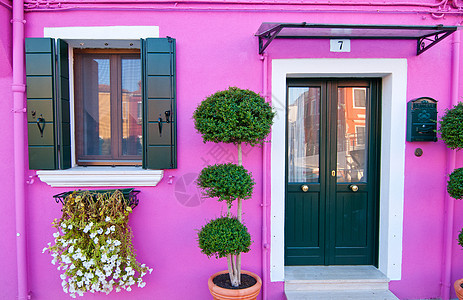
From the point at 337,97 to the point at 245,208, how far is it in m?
1.91

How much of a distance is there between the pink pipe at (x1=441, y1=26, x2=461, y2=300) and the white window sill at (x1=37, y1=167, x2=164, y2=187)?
353 cm

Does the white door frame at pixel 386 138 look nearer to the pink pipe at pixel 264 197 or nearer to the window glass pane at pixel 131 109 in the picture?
the pink pipe at pixel 264 197

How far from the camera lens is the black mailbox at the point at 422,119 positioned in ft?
11.0

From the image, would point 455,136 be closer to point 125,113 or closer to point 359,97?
point 359,97

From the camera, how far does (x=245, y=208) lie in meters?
3.44

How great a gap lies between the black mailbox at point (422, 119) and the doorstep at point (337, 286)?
5.89 ft

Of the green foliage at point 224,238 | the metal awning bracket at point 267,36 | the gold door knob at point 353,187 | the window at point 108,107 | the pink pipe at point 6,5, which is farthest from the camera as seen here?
the gold door knob at point 353,187

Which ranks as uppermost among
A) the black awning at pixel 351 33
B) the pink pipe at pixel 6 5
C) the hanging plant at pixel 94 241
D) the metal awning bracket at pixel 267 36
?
the pink pipe at pixel 6 5

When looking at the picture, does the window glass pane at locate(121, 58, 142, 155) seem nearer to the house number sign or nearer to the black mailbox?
the house number sign

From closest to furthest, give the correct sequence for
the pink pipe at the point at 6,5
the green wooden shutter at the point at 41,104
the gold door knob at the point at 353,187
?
the pink pipe at the point at 6,5 → the green wooden shutter at the point at 41,104 → the gold door knob at the point at 353,187

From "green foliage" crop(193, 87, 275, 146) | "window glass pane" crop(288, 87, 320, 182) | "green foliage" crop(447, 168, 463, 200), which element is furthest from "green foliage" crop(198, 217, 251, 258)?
"green foliage" crop(447, 168, 463, 200)

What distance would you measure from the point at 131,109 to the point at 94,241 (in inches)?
64.3

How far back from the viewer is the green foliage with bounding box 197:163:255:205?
276 centimetres

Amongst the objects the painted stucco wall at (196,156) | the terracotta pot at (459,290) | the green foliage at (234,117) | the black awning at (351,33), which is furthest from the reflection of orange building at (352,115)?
the terracotta pot at (459,290)
